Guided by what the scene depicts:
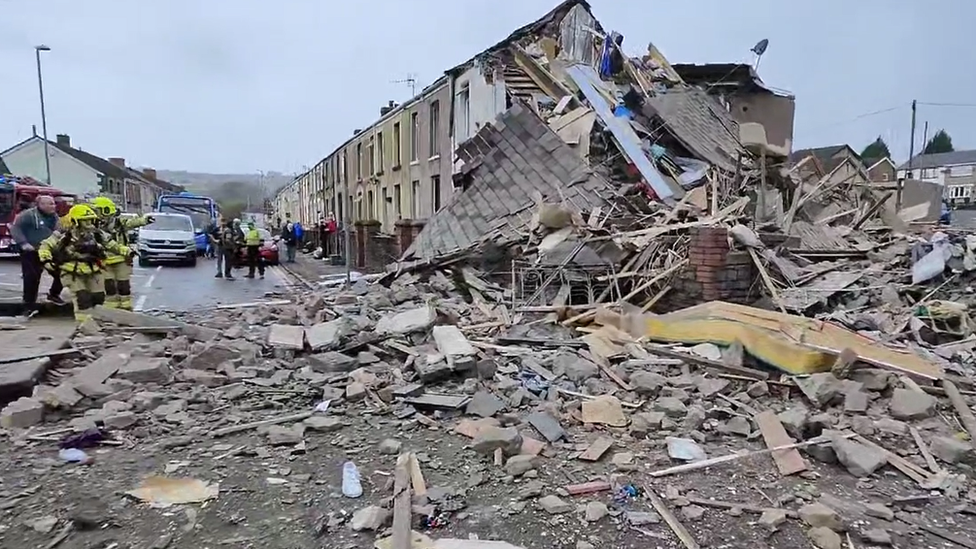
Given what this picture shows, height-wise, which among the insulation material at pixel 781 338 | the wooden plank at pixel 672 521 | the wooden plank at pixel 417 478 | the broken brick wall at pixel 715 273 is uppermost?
the broken brick wall at pixel 715 273

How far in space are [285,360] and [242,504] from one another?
3111mm

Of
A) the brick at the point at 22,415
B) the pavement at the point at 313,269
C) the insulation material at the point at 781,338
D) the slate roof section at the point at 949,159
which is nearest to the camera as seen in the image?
the brick at the point at 22,415

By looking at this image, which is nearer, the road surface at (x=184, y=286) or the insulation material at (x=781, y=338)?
the insulation material at (x=781, y=338)

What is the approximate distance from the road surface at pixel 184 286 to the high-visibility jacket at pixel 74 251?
72.2 inches

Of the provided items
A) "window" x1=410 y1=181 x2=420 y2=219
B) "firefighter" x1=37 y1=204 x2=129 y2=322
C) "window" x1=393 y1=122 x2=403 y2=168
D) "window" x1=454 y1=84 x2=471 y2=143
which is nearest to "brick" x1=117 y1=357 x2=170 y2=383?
"firefighter" x1=37 y1=204 x2=129 y2=322

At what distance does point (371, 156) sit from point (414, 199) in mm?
6942

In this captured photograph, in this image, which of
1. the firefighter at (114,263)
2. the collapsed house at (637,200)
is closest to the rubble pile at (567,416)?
the collapsed house at (637,200)

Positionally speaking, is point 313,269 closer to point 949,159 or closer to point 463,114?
point 463,114

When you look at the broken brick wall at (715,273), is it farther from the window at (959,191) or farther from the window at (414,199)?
the window at (959,191)

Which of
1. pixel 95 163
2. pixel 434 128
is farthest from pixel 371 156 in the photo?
pixel 95 163

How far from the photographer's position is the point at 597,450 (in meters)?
4.09

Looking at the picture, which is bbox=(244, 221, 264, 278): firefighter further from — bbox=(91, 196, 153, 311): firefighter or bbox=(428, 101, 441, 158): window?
bbox=(91, 196, 153, 311): firefighter

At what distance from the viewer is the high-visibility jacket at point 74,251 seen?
7.78m

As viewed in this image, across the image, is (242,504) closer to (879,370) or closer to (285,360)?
(285,360)
